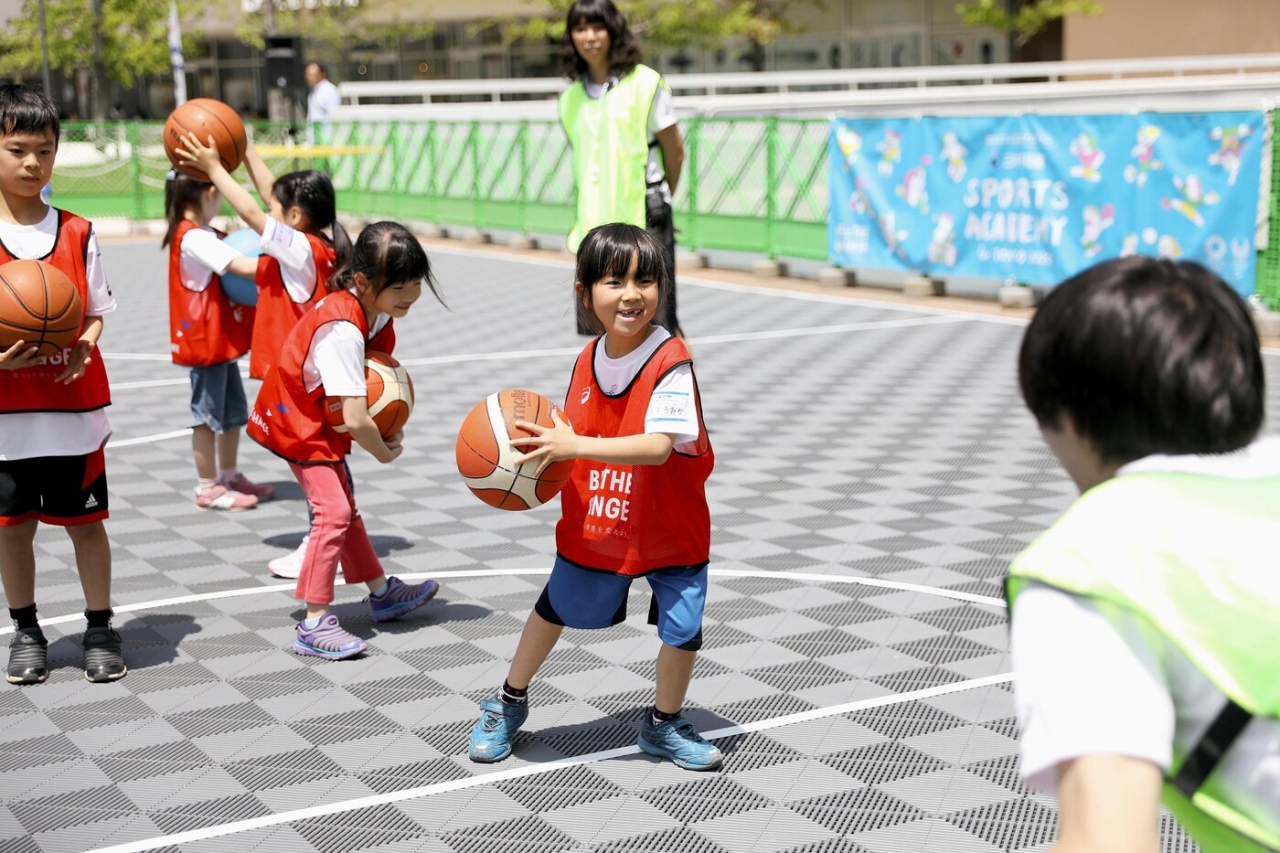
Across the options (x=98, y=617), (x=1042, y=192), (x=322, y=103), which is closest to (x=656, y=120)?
(x=98, y=617)

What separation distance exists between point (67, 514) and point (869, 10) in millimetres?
39450

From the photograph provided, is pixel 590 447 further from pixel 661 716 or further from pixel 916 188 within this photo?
pixel 916 188

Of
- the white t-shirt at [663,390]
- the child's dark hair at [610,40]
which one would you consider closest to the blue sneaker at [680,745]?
the white t-shirt at [663,390]

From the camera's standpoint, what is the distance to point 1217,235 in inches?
480

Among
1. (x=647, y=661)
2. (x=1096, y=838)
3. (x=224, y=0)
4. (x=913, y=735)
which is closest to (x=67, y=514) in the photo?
(x=647, y=661)

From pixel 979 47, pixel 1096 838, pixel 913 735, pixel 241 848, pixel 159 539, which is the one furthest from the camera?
pixel 979 47

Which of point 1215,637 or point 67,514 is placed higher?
point 1215,637

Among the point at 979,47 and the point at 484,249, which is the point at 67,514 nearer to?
the point at 484,249

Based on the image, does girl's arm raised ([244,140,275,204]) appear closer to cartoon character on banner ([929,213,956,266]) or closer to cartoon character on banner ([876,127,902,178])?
cartoon character on banner ([929,213,956,266])

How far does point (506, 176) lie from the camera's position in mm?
21344

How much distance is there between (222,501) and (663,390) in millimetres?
4073

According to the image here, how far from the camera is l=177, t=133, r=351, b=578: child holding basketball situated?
5680 millimetres

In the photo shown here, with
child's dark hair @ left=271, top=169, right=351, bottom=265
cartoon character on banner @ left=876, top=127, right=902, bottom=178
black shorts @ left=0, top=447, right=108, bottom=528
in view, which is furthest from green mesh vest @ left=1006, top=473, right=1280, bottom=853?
cartoon character on banner @ left=876, top=127, right=902, bottom=178

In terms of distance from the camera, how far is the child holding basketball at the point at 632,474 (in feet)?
12.6
